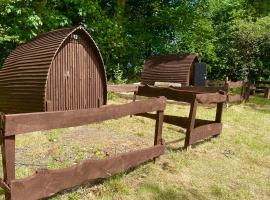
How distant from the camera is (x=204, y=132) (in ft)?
28.8

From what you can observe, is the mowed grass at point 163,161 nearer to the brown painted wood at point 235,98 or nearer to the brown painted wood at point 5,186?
the brown painted wood at point 5,186

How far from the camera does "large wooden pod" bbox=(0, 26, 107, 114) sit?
1097 cm

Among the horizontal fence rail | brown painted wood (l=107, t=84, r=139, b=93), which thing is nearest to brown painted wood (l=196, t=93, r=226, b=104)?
the horizontal fence rail

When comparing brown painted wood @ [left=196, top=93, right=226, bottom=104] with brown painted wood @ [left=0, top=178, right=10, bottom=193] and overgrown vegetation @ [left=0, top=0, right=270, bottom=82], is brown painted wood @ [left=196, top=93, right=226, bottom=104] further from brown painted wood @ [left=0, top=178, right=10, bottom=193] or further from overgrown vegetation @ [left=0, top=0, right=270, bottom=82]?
overgrown vegetation @ [left=0, top=0, right=270, bottom=82]

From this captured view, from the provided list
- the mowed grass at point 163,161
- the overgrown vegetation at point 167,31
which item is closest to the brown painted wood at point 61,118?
the mowed grass at point 163,161

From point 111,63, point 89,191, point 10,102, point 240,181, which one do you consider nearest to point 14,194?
point 89,191

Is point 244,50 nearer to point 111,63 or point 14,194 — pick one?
point 111,63

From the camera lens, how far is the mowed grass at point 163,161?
588 cm

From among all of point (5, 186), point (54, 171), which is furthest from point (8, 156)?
point (54, 171)

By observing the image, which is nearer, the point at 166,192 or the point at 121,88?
the point at 166,192

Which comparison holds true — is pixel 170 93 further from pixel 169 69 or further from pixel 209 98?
pixel 169 69

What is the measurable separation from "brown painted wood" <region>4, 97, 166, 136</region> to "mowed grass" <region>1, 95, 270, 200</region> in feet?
3.57

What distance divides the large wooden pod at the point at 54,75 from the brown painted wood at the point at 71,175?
5.33 metres

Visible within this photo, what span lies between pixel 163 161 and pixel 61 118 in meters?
3.02
